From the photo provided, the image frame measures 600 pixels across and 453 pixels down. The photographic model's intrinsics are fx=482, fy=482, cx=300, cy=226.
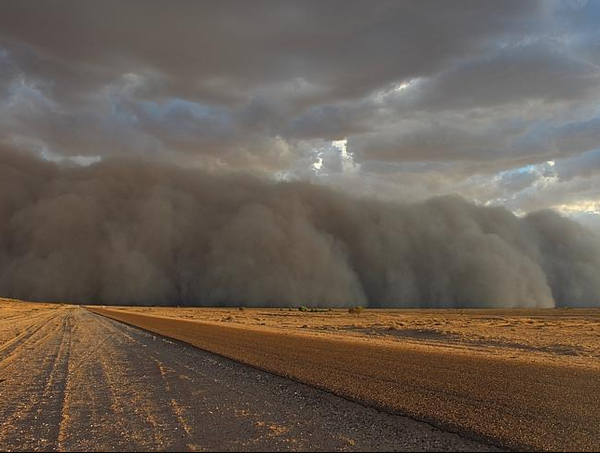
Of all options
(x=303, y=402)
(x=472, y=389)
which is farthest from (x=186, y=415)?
(x=472, y=389)

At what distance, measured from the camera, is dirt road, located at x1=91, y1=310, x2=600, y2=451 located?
728 cm

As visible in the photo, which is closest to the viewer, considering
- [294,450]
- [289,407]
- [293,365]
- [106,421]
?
[294,450]

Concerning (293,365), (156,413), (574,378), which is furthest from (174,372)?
(574,378)

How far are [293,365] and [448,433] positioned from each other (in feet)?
26.5

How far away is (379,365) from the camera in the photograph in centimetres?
1455

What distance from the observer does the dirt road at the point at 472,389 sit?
7281mm

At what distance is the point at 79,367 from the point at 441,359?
38.1 feet

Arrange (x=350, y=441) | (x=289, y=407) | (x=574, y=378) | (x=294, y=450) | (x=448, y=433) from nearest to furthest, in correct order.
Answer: (x=294, y=450)
(x=350, y=441)
(x=448, y=433)
(x=289, y=407)
(x=574, y=378)

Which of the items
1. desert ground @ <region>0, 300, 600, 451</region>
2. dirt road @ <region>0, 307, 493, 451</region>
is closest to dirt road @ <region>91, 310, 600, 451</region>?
desert ground @ <region>0, 300, 600, 451</region>

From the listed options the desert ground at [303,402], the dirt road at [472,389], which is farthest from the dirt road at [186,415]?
the dirt road at [472,389]

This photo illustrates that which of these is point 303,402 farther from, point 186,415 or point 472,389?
point 472,389

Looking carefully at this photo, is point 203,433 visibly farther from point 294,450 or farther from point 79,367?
point 79,367

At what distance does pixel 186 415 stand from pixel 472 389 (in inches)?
242

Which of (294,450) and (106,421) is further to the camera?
(106,421)
